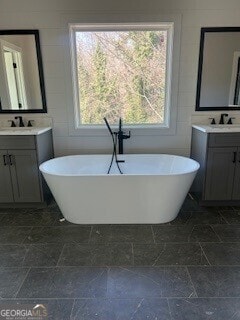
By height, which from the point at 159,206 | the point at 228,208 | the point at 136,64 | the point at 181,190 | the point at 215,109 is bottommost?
the point at 228,208

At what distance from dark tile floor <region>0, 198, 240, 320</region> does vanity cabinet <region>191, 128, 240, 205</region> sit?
0.24m

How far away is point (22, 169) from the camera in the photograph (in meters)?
2.74

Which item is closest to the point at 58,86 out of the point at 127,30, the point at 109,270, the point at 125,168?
the point at 127,30

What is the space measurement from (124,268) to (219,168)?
5.24ft

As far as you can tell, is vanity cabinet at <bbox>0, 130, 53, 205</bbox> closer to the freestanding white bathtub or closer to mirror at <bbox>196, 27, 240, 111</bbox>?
the freestanding white bathtub

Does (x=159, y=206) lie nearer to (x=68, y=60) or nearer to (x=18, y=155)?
(x=18, y=155)

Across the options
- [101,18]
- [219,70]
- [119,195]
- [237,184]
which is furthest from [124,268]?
[101,18]

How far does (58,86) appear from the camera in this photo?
2.99 metres

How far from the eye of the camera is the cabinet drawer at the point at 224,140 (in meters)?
2.59

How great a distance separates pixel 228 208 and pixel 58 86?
2598 mm

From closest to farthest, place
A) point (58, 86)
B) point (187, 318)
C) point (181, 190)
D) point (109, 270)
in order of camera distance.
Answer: point (187, 318) → point (109, 270) → point (181, 190) → point (58, 86)

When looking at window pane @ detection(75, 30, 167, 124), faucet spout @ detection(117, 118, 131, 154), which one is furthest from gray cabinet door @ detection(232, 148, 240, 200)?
faucet spout @ detection(117, 118, 131, 154)

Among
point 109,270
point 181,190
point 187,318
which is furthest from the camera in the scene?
point 181,190

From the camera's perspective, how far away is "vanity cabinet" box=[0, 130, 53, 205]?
2668 millimetres
